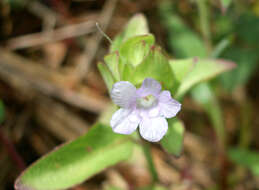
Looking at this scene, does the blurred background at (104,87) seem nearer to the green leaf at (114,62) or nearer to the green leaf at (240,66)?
the green leaf at (240,66)

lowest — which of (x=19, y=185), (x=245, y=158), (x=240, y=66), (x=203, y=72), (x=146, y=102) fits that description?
(x=245, y=158)

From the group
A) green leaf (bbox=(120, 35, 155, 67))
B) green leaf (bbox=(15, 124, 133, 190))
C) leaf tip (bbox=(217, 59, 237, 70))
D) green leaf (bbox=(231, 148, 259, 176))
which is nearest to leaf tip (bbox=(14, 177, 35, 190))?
green leaf (bbox=(15, 124, 133, 190))

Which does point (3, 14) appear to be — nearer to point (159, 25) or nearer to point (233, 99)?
point (159, 25)

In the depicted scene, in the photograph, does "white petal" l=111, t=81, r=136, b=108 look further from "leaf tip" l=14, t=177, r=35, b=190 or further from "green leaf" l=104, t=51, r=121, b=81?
"leaf tip" l=14, t=177, r=35, b=190

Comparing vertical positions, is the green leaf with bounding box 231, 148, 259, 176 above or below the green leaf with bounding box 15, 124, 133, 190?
below

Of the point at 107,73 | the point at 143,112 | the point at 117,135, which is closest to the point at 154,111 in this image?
the point at 143,112

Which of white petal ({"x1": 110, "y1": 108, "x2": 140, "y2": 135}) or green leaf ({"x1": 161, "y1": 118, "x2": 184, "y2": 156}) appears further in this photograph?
green leaf ({"x1": 161, "y1": 118, "x2": 184, "y2": 156})

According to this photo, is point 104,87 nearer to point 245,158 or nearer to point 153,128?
point 245,158

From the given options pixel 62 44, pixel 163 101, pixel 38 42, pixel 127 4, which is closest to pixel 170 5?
pixel 127 4
